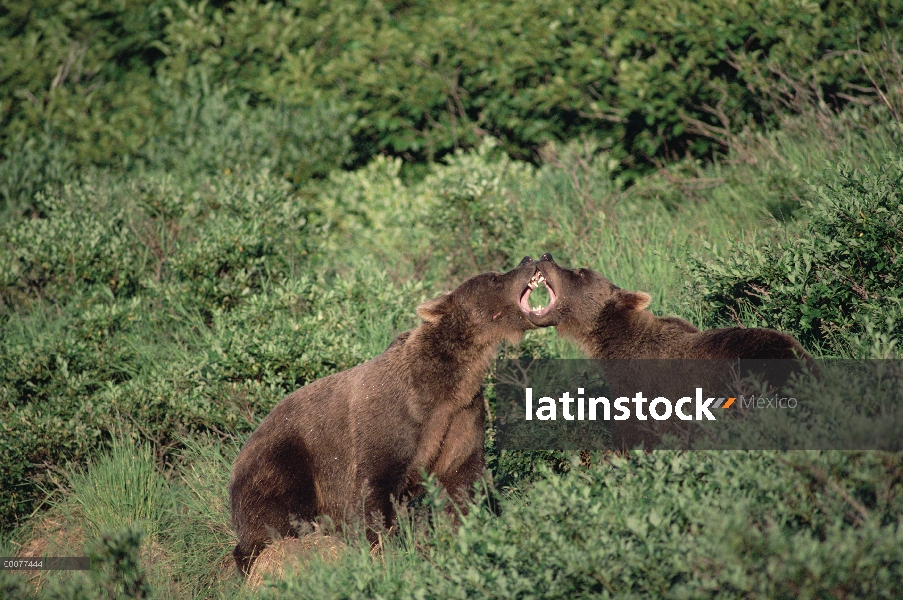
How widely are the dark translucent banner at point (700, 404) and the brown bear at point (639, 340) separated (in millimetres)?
13

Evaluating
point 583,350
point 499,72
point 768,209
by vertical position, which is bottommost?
point 583,350

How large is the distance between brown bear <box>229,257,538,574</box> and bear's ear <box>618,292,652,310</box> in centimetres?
62

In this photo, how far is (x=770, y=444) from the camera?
15.1 feet

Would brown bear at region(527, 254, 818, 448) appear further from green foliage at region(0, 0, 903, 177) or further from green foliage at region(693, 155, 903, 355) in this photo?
green foliage at region(0, 0, 903, 177)

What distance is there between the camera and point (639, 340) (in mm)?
6309

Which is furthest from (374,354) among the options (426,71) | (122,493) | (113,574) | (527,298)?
(426,71)

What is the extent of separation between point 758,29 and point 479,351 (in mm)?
6152

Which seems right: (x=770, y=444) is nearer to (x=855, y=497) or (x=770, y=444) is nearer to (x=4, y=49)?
(x=855, y=497)

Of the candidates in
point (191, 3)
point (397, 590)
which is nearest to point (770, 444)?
point (397, 590)

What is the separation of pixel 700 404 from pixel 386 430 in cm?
192

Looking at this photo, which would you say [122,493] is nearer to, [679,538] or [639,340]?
[639,340]

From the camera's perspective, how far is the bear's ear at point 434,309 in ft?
20.9

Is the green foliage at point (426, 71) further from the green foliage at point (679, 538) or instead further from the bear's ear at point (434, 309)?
the green foliage at point (679, 538)

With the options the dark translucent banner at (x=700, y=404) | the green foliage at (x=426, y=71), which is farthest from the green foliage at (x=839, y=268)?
the green foliage at (x=426, y=71)
